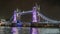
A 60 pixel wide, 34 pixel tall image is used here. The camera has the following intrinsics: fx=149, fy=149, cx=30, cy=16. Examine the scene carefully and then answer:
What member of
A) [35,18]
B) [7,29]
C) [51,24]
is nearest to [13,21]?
[7,29]

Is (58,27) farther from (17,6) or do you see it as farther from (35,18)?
(17,6)

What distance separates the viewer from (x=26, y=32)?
156 centimetres

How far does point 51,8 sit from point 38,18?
0.18 metres

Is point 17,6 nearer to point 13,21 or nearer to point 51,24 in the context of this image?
point 13,21

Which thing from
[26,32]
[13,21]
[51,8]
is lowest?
[26,32]

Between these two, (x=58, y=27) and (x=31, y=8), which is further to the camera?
(x=31, y=8)

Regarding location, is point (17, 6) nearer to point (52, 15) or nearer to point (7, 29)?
point (7, 29)

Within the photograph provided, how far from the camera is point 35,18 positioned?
1.61 m

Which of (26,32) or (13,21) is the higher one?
(13,21)

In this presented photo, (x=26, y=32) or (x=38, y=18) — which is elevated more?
(x=38, y=18)

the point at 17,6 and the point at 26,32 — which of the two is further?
the point at 17,6

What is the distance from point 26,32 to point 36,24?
5.4 inches

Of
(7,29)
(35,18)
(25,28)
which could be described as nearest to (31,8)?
(35,18)

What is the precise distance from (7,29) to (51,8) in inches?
20.9
